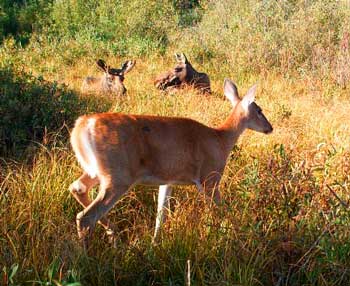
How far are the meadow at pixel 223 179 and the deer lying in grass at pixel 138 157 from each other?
0.16m

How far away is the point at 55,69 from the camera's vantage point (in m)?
10.6

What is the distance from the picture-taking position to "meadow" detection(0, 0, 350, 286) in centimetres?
332

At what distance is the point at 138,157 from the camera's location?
4.11 meters

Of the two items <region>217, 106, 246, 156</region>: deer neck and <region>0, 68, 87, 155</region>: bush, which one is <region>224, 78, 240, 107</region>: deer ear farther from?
<region>0, 68, 87, 155</region>: bush

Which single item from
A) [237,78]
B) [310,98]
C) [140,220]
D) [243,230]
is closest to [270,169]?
[243,230]

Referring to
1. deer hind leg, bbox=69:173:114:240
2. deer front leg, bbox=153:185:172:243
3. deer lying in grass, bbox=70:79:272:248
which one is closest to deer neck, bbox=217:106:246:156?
deer lying in grass, bbox=70:79:272:248

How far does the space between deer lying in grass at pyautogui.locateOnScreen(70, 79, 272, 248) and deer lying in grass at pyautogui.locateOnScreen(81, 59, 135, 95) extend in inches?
164

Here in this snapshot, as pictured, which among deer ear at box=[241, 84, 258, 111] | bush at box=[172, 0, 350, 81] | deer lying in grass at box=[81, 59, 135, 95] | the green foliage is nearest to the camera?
deer ear at box=[241, 84, 258, 111]

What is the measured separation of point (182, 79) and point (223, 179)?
478 centimetres

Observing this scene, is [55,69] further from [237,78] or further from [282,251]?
[282,251]

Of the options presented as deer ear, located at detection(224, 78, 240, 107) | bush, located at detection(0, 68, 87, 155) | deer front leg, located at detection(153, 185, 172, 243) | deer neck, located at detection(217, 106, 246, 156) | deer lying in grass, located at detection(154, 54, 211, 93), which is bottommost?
deer lying in grass, located at detection(154, 54, 211, 93)

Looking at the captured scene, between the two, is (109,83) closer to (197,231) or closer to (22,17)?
(197,231)

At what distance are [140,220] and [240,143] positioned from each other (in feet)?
6.68

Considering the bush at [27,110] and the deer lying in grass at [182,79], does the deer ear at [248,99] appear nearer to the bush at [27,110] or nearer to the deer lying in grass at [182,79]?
the bush at [27,110]
